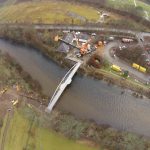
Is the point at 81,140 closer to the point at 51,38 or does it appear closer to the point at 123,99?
the point at 123,99

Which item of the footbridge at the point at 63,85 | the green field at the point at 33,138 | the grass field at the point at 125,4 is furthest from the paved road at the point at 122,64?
the green field at the point at 33,138

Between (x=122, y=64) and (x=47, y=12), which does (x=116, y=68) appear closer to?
(x=122, y=64)

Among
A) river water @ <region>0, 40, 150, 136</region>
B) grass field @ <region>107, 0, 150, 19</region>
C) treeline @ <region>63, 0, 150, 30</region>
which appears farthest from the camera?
grass field @ <region>107, 0, 150, 19</region>

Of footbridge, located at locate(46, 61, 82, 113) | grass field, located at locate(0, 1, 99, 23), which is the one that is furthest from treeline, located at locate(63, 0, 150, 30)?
footbridge, located at locate(46, 61, 82, 113)

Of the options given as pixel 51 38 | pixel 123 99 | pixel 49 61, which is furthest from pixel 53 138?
pixel 51 38

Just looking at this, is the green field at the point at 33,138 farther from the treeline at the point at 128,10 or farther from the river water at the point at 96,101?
the treeline at the point at 128,10

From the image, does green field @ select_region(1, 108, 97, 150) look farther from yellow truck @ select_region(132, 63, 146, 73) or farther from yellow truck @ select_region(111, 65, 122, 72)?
yellow truck @ select_region(132, 63, 146, 73)
